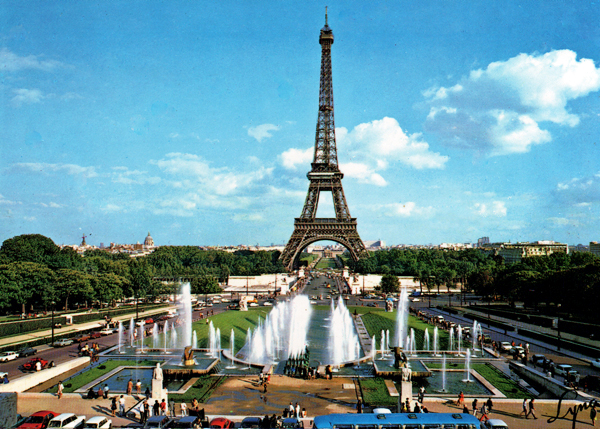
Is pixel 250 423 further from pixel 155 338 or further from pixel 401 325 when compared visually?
pixel 401 325

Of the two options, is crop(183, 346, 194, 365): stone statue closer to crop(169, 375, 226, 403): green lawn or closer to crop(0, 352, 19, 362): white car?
crop(169, 375, 226, 403): green lawn

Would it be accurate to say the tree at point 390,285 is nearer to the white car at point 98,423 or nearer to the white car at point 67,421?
the white car at point 98,423

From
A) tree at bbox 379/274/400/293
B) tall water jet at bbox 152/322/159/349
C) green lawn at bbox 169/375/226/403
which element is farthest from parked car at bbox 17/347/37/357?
tree at bbox 379/274/400/293

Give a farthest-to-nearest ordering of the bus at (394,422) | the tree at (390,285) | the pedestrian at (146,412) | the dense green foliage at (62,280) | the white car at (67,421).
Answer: the tree at (390,285) → the dense green foliage at (62,280) → the pedestrian at (146,412) → the white car at (67,421) → the bus at (394,422)

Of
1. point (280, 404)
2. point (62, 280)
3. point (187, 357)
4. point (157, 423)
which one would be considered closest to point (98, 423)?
point (157, 423)

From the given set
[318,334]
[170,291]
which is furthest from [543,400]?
[170,291]

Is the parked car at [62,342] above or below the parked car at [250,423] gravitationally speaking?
below

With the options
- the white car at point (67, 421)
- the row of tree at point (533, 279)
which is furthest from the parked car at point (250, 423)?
the row of tree at point (533, 279)
